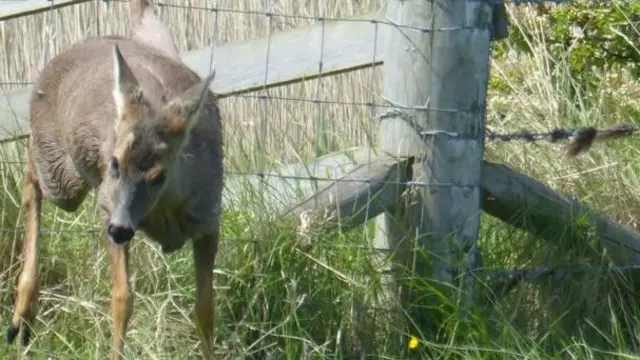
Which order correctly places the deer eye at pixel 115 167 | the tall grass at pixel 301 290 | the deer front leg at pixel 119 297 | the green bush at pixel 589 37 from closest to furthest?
the deer eye at pixel 115 167, the deer front leg at pixel 119 297, the tall grass at pixel 301 290, the green bush at pixel 589 37

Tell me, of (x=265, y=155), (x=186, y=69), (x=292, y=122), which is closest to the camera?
(x=186, y=69)

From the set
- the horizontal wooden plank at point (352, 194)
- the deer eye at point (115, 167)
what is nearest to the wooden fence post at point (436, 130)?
the horizontal wooden plank at point (352, 194)

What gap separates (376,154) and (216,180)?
0.73 meters

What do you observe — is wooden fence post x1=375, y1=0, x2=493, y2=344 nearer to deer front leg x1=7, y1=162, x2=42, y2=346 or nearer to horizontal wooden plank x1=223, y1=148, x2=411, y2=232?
horizontal wooden plank x1=223, y1=148, x2=411, y2=232

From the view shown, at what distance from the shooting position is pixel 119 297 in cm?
579

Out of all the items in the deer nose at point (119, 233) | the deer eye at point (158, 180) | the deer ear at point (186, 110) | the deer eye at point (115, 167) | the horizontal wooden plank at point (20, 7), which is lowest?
the deer nose at point (119, 233)

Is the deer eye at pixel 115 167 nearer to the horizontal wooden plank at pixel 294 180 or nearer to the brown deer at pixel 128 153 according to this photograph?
the brown deer at pixel 128 153

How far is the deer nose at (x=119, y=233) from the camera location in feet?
17.1

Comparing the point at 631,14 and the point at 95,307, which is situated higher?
the point at 631,14

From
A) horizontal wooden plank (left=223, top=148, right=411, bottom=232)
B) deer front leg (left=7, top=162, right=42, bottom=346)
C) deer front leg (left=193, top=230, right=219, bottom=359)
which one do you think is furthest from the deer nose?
deer front leg (left=7, top=162, right=42, bottom=346)

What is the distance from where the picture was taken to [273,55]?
21.6ft

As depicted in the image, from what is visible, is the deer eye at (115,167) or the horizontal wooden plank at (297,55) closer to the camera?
the deer eye at (115,167)

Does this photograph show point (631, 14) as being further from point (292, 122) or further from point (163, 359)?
point (163, 359)

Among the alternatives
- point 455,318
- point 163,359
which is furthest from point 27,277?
point 455,318
